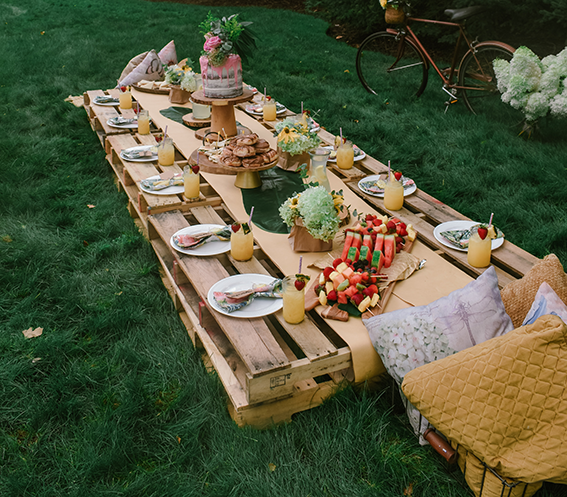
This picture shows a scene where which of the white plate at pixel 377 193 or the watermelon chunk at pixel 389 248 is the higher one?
the watermelon chunk at pixel 389 248

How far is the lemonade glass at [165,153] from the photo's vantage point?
4246 mm

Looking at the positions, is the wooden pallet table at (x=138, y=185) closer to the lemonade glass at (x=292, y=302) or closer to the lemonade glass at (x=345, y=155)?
the lemonade glass at (x=345, y=155)

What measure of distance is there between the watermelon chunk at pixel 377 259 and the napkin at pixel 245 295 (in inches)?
23.2

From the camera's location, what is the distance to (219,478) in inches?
83.0

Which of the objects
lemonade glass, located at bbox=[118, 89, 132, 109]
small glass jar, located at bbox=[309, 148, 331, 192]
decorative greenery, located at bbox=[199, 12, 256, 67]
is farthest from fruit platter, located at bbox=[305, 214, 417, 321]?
lemonade glass, located at bbox=[118, 89, 132, 109]

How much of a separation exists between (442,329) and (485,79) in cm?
493

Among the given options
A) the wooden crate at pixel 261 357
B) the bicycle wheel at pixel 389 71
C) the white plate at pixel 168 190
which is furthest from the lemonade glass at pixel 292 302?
the bicycle wheel at pixel 389 71

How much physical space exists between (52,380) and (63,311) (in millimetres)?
643

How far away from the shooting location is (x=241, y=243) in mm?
3014

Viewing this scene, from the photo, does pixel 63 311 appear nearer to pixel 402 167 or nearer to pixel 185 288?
pixel 185 288

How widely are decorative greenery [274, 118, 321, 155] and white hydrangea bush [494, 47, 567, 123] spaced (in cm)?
254

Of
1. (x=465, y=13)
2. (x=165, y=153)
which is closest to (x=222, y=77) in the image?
(x=165, y=153)

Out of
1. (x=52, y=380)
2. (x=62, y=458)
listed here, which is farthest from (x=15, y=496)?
(x=52, y=380)

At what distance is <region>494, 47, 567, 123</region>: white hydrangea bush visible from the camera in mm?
5195
